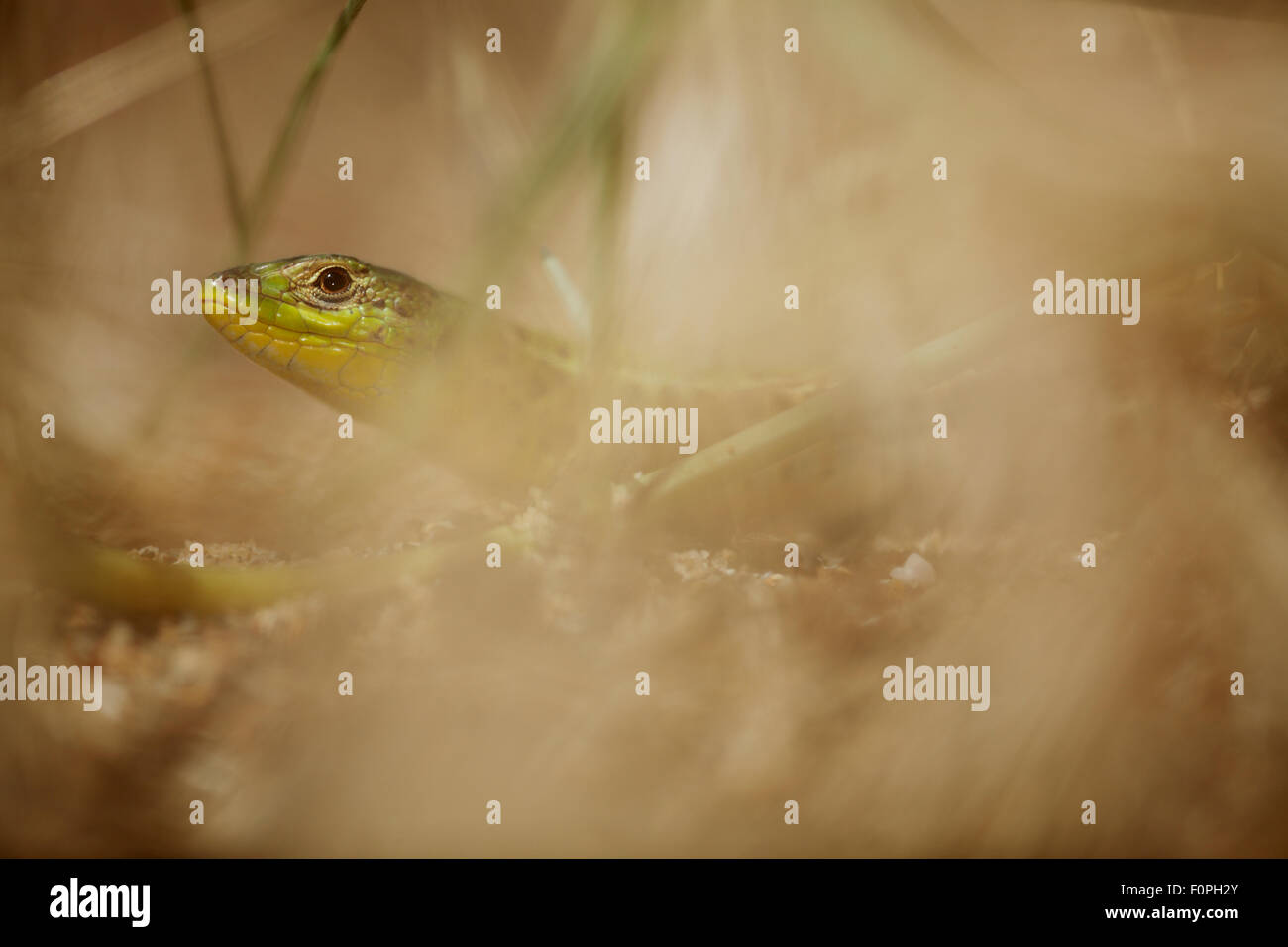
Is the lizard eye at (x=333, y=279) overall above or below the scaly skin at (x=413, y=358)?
above

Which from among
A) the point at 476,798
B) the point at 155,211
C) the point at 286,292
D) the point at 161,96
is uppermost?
the point at 161,96

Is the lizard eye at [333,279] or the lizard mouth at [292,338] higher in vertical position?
the lizard eye at [333,279]

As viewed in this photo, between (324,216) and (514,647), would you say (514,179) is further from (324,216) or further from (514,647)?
(514,647)

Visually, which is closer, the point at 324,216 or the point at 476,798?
the point at 476,798

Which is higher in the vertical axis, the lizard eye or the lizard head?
the lizard eye

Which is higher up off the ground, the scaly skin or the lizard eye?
the lizard eye

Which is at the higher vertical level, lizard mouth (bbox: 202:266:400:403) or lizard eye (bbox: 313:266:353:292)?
lizard eye (bbox: 313:266:353:292)
